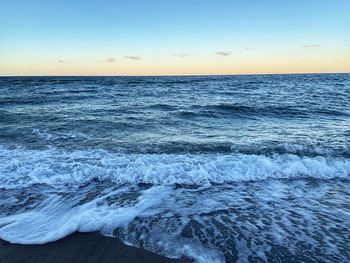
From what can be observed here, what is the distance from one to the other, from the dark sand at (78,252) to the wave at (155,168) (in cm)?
248

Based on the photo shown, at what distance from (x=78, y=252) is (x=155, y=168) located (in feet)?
12.0

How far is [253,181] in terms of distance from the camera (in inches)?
276

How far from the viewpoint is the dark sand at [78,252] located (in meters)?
3.94

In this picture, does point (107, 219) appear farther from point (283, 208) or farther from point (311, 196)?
point (311, 196)

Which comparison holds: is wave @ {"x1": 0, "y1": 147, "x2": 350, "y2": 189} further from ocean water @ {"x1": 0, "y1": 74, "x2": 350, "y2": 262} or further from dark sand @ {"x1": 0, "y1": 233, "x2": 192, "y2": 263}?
dark sand @ {"x1": 0, "y1": 233, "x2": 192, "y2": 263}

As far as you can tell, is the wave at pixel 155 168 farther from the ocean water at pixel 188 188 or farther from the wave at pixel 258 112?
the wave at pixel 258 112

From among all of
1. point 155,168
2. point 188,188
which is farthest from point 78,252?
point 155,168

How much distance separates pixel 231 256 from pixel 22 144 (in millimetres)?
8830

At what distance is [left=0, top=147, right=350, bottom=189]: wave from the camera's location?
6969 millimetres

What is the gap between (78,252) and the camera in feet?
13.5

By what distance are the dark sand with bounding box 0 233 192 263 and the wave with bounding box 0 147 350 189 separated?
8.15ft

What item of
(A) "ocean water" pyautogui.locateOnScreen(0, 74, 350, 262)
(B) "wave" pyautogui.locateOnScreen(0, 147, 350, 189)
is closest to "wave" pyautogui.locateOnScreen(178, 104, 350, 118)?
(A) "ocean water" pyautogui.locateOnScreen(0, 74, 350, 262)

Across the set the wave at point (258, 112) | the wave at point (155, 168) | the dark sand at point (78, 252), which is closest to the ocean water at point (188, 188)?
the wave at point (155, 168)

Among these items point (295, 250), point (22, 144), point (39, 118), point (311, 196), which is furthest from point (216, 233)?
point (39, 118)
